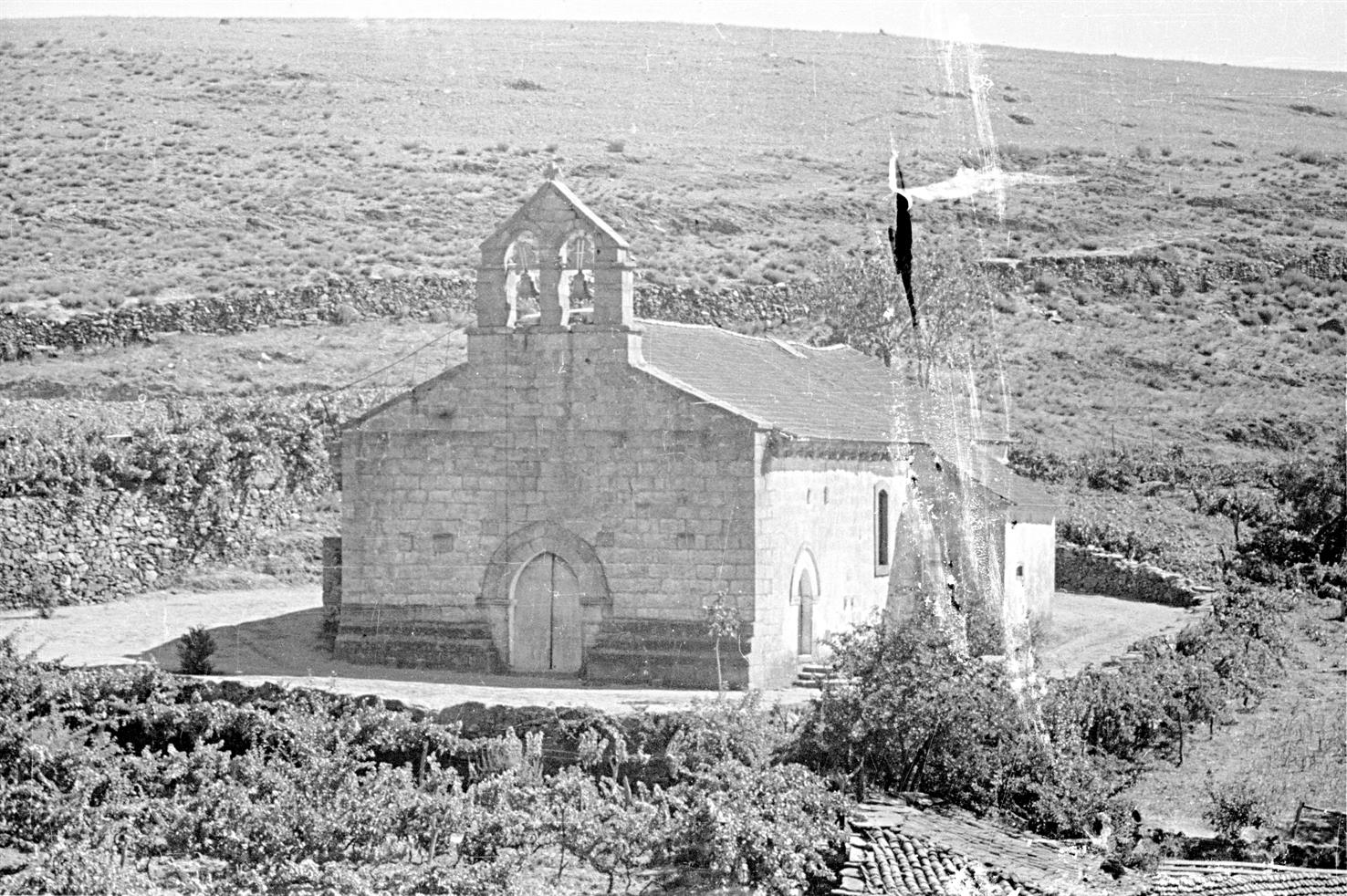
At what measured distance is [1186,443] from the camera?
52.9 m

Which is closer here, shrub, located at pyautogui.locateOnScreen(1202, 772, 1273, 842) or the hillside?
shrub, located at pyautogui.locateOnScreen(1202, 772, 1273, 842)

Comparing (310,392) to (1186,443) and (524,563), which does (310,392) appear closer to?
(524,563)

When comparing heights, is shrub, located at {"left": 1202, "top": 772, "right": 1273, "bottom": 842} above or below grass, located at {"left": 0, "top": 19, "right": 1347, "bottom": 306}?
below

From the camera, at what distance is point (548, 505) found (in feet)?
85.9

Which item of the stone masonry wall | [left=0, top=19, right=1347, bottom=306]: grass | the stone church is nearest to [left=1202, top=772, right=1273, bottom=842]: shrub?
the stone church

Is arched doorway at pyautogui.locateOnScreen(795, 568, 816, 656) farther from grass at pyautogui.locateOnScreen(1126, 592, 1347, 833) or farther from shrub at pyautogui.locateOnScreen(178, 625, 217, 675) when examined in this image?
shrub at pyautogui.locateOnScreen(178, 625, 217, 675)

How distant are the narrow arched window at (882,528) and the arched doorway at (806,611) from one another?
3.44 metres

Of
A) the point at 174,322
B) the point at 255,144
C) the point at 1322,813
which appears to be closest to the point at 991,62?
the point at 255,144

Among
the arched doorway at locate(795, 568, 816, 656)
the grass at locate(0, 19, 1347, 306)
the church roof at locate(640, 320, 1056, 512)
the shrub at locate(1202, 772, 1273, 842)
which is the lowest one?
the shrub at locate(1202, 772, 1273, 842)

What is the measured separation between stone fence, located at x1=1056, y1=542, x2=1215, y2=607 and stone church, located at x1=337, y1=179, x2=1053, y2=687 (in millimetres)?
10999

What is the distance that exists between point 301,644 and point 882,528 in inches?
380

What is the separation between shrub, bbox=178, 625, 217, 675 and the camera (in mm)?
25016

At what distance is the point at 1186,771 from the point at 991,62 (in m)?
85.4

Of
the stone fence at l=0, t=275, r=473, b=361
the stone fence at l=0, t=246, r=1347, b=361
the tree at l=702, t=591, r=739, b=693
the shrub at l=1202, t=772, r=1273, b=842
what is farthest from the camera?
the stone fence at l=0, t=246, r=1347, b=361
